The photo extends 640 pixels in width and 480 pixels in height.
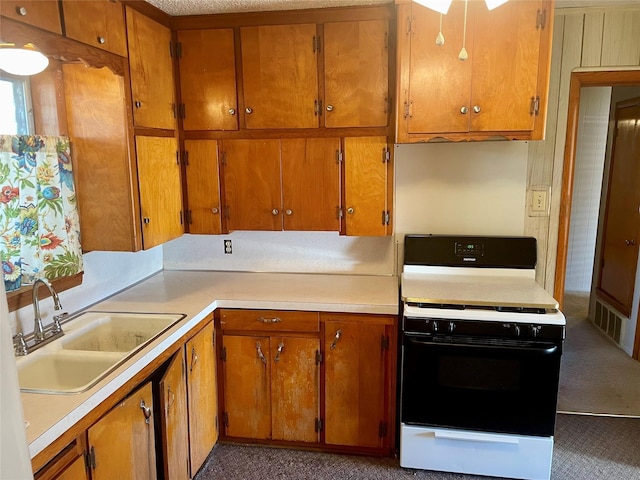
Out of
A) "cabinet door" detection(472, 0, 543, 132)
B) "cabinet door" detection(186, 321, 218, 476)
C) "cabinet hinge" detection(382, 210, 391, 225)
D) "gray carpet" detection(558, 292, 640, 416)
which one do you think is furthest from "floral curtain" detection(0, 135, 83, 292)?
"gray carpet" detection(558, 292, 640, 416)

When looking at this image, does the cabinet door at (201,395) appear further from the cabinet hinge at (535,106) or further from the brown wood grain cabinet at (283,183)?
the cabinet hinge at (535,106)

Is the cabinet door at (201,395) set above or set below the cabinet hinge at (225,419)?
above

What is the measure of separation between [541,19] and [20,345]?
261cm

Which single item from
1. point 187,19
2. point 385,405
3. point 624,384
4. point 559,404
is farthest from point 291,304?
point 624,384

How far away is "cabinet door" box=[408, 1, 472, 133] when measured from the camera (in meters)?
2.33

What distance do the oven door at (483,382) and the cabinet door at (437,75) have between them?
1058 mm

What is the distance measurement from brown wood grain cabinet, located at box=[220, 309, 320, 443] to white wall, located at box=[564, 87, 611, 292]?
3.75 m

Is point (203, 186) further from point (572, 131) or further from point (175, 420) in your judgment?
point (572, 131)

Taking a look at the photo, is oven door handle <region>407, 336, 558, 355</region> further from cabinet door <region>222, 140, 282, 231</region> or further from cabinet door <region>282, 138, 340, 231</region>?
cabinet door <region>222, 140, 282, 231</region>

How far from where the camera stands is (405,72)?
240 cm

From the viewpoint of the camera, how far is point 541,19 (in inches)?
89.3

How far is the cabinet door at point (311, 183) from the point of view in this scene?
8.64 feet

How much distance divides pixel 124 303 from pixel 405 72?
1802 mm

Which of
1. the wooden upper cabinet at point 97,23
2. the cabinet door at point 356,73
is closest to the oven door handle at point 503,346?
the cabinet door at point 356,73
